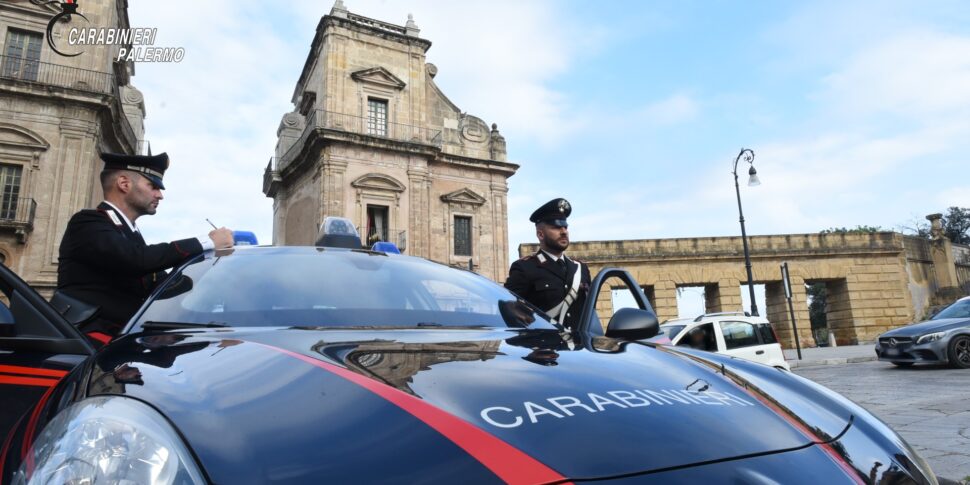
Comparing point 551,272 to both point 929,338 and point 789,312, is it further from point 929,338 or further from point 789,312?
point 789,312

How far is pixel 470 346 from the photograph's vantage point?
1309mm

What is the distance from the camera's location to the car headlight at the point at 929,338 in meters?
8.74

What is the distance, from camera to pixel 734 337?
8633 mm

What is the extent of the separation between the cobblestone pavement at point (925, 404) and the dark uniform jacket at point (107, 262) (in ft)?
12.6

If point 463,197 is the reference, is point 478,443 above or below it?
below

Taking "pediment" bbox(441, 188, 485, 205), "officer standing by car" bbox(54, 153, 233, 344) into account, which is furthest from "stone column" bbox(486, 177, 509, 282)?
"officer standing by car" bbox(54, 153, 233, 344)

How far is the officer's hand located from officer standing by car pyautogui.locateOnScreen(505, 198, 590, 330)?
196 centimetres

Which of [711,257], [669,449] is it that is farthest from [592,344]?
[711,257]

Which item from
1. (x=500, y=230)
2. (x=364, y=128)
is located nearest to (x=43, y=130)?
(x=364, y=128)

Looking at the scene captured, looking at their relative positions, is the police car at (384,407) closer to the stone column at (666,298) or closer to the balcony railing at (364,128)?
the balcony railing at (364,128)

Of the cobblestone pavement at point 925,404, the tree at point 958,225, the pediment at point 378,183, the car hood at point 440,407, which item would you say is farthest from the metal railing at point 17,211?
the tree at point 958,225

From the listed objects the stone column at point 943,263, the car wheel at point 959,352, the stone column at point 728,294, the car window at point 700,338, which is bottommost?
the car wheel at point 959,352

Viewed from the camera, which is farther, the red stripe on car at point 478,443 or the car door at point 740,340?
the car door at point 740,340

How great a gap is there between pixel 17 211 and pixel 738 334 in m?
21.0
